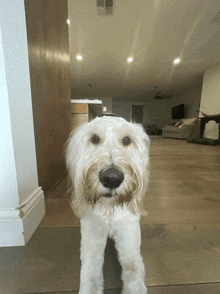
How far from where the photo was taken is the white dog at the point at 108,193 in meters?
0.68

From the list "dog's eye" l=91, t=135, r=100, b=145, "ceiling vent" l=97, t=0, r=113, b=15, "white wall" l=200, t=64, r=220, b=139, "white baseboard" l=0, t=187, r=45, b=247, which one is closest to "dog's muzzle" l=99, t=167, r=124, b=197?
"dog's eye" l=91, t=135, r=100, b=145

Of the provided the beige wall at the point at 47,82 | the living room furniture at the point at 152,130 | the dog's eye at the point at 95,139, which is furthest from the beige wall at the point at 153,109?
the dog's eye at the point at 95,139

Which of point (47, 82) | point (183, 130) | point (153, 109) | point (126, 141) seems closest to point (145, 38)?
point (47, 82)

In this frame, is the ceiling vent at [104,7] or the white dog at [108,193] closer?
the white dog at [108,193]

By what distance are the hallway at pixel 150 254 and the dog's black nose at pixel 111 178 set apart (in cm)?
46

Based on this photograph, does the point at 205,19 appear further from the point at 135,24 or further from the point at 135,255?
the point at 135,255

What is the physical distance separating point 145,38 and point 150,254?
5.49 m

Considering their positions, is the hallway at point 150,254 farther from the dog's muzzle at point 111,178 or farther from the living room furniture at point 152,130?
the living room furniture at point 152,130

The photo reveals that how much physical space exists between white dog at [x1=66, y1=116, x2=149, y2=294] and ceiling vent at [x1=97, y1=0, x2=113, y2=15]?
351 cm

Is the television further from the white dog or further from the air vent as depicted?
the white dog

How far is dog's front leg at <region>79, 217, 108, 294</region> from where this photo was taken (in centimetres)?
62

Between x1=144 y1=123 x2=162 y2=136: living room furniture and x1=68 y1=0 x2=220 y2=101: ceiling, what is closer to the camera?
x1=68 y1=0 x2=220 y2=101: ceiling

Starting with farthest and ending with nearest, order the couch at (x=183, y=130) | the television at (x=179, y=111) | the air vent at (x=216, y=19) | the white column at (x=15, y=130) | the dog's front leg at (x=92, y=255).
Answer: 1. the television at (x=179, y=111)
2. the couch at (x=183, y=130)
3. the air vent at (x=216, y=19)
4. the white column at (x=15, y=130)
5. the dog's front leg at (x=92, y=255)

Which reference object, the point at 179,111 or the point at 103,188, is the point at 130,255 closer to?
the point at 103,188
